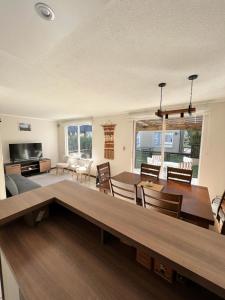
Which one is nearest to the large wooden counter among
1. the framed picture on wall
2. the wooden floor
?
the wooden floor

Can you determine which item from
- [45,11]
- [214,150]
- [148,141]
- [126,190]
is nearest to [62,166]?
[148,141]

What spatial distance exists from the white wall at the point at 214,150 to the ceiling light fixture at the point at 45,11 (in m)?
3.17

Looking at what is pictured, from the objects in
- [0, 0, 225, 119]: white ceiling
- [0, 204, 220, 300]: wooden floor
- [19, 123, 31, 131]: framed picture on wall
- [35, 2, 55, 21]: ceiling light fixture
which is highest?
[0, 0, 225, 119]: white ceiling

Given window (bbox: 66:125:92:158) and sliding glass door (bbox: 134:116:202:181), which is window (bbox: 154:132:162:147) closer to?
sliding glass door (bbox: 134:116:202:181)

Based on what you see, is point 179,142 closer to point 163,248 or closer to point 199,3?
point 199,3

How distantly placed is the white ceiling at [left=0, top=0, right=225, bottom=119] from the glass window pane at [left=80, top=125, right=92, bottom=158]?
11.1ft

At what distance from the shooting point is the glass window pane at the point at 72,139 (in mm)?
5945

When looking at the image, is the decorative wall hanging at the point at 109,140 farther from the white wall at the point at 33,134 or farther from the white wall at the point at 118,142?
the white wall at the point at 33,134

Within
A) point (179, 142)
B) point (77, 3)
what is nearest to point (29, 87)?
point (77, 3)

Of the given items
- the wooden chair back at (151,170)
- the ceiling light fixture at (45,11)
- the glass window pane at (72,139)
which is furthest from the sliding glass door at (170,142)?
the ceiling light fixture at (45,11)

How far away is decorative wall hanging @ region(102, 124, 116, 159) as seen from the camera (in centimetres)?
455

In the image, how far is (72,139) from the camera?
6082 millimetres

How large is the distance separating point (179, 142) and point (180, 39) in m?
2.95

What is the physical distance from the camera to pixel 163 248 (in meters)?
0.65
